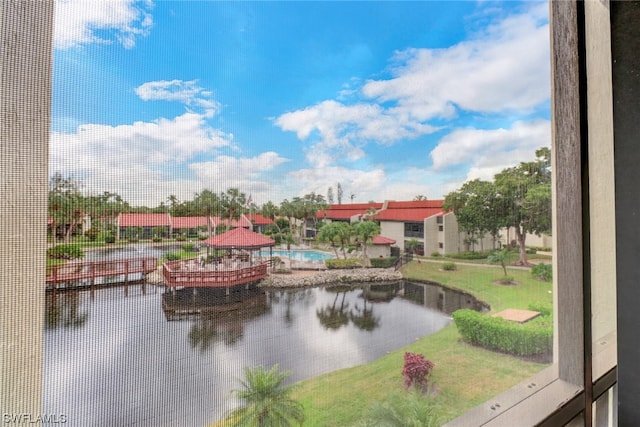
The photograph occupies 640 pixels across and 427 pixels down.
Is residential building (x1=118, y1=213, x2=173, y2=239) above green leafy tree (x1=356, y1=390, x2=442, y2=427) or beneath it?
above

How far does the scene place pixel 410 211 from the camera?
116 cm

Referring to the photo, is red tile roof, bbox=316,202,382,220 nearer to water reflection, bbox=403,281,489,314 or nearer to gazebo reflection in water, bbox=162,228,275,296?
gazebo reflection in water, bbox=162,228,275,296

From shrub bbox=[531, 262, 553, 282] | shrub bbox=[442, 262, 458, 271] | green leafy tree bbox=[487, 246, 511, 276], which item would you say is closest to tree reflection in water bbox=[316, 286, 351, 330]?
shrub bbox=[442, 262, 458, 271]

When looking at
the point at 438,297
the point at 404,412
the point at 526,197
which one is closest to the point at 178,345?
the point at 404,412

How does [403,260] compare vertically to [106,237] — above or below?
below

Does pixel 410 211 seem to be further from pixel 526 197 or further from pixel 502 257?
pixel 526 197

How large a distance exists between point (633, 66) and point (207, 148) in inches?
70.2

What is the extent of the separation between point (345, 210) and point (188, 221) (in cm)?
49

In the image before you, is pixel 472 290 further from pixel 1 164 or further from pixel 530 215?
pixel 1 164

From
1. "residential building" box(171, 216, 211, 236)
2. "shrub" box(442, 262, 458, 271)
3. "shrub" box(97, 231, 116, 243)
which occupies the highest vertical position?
"residential building" box(171, 216, 211, 236)

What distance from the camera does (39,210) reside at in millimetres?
548

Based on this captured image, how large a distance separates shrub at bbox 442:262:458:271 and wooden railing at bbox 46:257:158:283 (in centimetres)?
102

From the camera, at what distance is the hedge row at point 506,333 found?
1.24m

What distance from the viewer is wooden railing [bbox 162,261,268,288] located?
2.37 ft
